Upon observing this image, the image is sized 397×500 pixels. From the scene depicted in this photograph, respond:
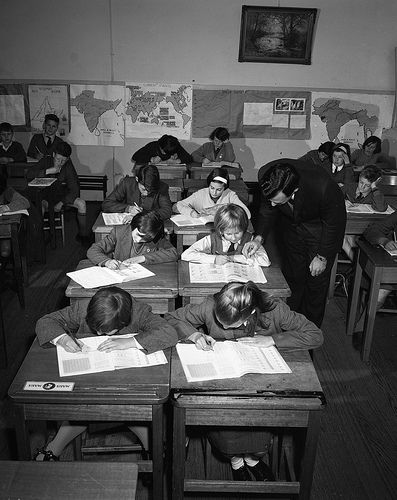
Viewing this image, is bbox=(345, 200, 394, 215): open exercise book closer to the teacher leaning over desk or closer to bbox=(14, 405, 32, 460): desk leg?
the teacher leaning over desk

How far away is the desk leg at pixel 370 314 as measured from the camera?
3467mm

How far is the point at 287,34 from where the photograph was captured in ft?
24.0

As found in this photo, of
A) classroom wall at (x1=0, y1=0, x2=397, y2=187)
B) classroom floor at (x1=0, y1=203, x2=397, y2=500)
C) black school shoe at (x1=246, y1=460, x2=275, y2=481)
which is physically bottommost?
classroom floor at (x1=0, y1=203, x2=397, y2=500)

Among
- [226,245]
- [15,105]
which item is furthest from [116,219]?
[15,105]

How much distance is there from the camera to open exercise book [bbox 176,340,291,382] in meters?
2.10

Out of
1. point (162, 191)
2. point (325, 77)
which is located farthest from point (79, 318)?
point (325, 77)

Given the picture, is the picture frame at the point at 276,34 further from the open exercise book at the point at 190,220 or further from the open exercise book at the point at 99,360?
the open exercise book at the point at 99,360

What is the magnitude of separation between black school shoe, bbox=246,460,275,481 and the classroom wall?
19.7ft

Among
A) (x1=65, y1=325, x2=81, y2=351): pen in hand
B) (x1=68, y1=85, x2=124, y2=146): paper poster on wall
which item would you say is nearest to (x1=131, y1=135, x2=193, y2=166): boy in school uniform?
(x1=68, y1=85, x2=124, y2=146): paper poster on wall

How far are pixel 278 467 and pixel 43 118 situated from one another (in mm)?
6320

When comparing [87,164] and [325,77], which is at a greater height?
[325,77]

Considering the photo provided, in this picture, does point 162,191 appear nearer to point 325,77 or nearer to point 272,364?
point 272,364

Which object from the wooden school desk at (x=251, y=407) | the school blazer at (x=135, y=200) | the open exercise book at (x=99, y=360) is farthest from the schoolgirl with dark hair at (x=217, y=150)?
the wooden school desk at (x=251, y=407)

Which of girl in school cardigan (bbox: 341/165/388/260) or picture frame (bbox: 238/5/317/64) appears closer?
girl in school cardigan (bbox: 341/165/388/260)
